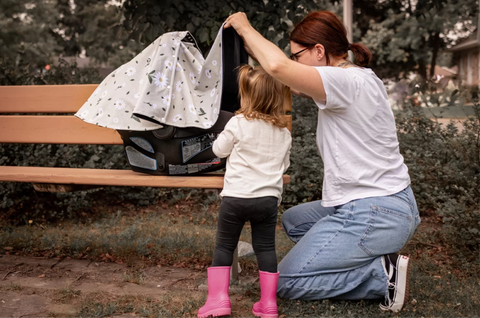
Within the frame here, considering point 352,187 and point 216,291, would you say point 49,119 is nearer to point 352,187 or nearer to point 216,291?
point 216,291

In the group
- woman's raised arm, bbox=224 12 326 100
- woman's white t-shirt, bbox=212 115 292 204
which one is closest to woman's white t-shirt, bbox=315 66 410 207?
woman's raised arm, bbox=224 12 326 100

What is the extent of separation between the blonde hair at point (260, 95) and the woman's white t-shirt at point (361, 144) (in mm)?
225

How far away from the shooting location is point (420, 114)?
576 centimetres

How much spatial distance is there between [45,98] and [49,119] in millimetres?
163

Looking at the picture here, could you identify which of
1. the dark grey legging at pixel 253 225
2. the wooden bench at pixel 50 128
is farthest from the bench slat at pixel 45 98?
the dark grey legging at pixel 253 225

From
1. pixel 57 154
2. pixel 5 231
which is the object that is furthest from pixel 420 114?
pixel 5 231

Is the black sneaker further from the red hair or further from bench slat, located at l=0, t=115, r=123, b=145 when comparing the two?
bench slat, located at l=0, t=115, r=123, b=145

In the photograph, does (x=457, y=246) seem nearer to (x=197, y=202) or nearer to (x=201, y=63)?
(x=201, y=63)

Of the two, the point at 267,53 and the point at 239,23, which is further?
the point at 239,23

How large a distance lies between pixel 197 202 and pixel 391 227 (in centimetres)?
305

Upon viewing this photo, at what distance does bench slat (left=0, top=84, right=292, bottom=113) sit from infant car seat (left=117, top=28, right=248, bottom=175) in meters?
0.88

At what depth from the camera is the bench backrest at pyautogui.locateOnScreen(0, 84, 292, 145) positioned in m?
3.62

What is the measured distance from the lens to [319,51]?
102 inches

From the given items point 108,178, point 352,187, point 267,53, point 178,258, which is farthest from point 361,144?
point 178,258
